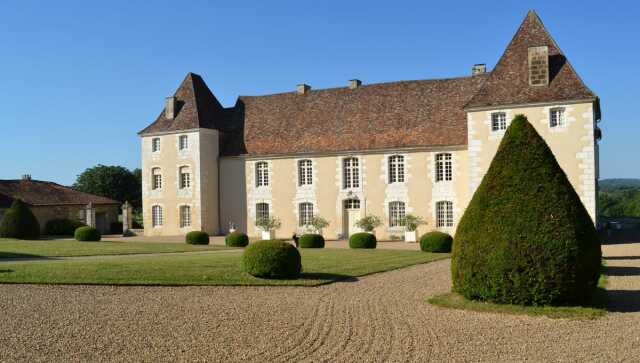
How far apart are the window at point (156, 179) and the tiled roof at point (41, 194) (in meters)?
5.88

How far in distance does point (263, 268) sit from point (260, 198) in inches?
688

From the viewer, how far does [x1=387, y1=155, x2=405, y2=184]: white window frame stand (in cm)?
2720

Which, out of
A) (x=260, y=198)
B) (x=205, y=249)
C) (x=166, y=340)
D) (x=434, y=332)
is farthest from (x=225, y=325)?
(x=260, y=198)

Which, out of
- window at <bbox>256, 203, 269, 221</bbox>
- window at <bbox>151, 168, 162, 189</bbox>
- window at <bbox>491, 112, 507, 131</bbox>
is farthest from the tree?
window at <bbox>491, 112, 507, 131</bbox>

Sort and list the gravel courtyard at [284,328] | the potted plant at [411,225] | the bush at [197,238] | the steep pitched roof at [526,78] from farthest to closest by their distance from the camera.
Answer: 1. the potted plant at [411,225]
2. the bush at [197,238]
3. the steep pitched roof at [526,78]
4. the gravel courtyard at [284,328]

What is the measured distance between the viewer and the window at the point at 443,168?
1034 inches

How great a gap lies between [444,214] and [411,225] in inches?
60.4

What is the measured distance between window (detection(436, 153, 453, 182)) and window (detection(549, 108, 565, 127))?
Answer: 4556 mm

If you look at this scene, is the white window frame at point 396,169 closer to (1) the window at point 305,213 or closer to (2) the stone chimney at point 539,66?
(1) the window at point 305,213

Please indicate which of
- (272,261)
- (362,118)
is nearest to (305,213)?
(362,118)

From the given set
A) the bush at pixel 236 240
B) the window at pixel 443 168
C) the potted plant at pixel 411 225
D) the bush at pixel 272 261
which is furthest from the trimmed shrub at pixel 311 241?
the bush at pixel 272 261

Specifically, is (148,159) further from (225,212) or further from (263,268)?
(263,268)

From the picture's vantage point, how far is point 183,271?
530 inches

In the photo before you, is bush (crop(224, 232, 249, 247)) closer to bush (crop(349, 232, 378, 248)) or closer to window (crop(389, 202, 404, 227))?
bush (crop(349, 232, 378, 248))
